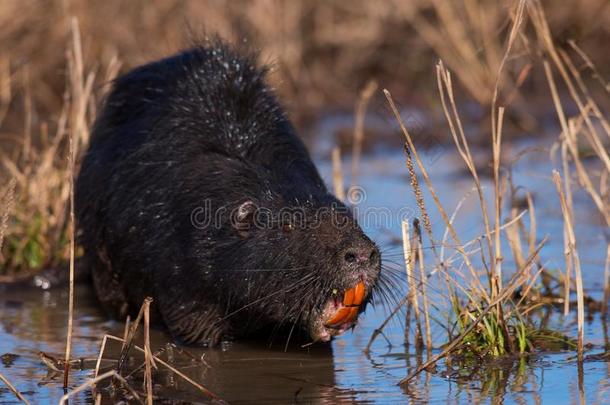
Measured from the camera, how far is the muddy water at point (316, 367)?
175 inches

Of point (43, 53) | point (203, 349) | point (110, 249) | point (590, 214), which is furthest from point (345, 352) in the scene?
point (43, 53)

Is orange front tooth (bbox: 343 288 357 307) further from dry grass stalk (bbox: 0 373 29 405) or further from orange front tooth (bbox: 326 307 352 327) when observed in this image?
dry grass stalk (bbox: 0 373 29 405)

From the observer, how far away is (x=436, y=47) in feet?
33.9

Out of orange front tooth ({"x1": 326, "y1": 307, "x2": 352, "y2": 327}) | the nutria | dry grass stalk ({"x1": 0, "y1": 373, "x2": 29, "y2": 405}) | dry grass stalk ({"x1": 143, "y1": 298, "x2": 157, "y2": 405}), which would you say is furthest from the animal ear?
dry grass stalk ({"x1": 0, "y1": 373, "x2": 29, "y2": 405})

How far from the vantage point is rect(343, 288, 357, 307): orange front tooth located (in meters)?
4.67

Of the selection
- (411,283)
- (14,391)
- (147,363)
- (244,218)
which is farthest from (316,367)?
(14,391)

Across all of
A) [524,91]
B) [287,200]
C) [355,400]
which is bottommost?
[355,400]

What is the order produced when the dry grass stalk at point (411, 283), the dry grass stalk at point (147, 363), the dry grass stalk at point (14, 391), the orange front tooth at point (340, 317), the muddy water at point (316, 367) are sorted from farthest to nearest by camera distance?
the dry grass stalk at point (411, 283), the orange front tooth at point (340, 317), the muddy water at point (316, 367), the dry grass stalk at point (14, 391), the dry grass stalk at point (147, 363)

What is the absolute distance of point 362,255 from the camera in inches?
181

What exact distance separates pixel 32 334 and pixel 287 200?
1.43 m

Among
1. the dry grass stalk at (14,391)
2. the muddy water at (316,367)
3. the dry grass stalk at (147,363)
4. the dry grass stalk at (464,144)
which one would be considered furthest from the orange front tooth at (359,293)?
the dry grass stalk at (14,391)

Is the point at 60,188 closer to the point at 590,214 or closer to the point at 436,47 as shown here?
the point at 590,214

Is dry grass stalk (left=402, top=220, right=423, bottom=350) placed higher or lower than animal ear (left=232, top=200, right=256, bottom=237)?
lower

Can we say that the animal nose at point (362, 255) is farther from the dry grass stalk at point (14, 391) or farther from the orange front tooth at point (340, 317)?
the dry grass stalk at point (14, 391)
